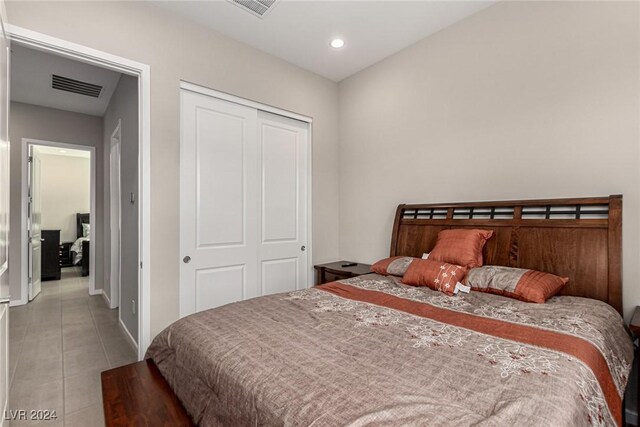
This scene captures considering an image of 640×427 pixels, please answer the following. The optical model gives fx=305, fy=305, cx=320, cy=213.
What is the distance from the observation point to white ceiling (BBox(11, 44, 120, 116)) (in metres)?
3.08

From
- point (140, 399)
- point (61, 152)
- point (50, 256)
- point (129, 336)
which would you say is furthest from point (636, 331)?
point (61, 152)

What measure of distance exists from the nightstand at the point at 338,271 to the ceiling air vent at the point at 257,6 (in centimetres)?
242

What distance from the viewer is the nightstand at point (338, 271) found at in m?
3.03

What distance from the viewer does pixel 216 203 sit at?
281 cm

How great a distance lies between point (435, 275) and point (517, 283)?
47 cm

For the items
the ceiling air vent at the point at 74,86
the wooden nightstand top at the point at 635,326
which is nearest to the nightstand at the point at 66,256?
the ceiling air vent at the point at 74,86

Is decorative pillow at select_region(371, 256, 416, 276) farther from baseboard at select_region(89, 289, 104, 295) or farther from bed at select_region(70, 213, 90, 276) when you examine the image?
bed at select_region(70, 213, 90, 276)

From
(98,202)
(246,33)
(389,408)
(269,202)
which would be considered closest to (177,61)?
(246,33)

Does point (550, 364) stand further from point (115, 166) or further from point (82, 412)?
point (115, 166)

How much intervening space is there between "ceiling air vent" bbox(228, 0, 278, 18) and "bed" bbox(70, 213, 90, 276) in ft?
19.8

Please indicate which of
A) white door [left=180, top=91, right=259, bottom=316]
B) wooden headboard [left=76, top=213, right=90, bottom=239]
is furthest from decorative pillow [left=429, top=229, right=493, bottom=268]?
wooden headboard [left=76, top=213, right=90, bottom=239]

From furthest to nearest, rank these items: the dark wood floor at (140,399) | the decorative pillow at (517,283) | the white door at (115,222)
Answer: the white door at (115,222) < the decorative pillow at (517,283) < the dark wood floor at (140,399)

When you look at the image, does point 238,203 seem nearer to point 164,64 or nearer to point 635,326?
point 164,64

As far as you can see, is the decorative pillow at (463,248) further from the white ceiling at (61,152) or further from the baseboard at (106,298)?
the white ceiling at (61,152)
